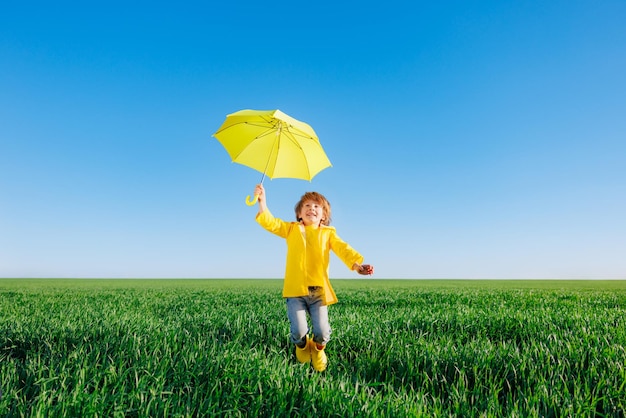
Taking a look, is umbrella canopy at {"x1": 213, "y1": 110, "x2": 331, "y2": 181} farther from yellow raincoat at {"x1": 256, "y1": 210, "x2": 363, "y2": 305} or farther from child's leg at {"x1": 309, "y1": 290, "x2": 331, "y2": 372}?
child's leg at {"x1": 309, "y1": 290, "x2": 331, "y2": 372}

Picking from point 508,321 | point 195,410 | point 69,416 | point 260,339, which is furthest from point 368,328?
point 69,416

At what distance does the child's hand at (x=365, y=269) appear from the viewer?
498cm

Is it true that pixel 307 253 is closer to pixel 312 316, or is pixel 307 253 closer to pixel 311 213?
pixel 311 213

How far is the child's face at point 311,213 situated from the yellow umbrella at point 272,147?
2.33 feet

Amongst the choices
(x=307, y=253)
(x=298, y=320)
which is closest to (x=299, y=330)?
(x=298, y=320)

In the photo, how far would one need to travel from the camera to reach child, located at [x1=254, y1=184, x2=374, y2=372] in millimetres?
5035

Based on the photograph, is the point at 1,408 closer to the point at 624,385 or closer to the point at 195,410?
the point at 195,410

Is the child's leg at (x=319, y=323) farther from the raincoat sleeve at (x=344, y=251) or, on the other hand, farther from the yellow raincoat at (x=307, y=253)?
the raincoat sleeve at (x=344, y=251)

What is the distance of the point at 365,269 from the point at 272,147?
2.12m

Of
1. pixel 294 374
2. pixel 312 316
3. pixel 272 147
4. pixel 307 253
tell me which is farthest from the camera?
pixel 272 147

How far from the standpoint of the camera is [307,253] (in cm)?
523

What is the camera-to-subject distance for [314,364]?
4980 mm

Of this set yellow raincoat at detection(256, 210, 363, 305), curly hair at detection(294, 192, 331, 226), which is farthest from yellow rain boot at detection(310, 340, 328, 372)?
curly hair at detection(294, 192, 331, 226)

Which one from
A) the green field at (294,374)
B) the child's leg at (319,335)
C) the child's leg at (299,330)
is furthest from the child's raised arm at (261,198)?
the green field at (294,374)
